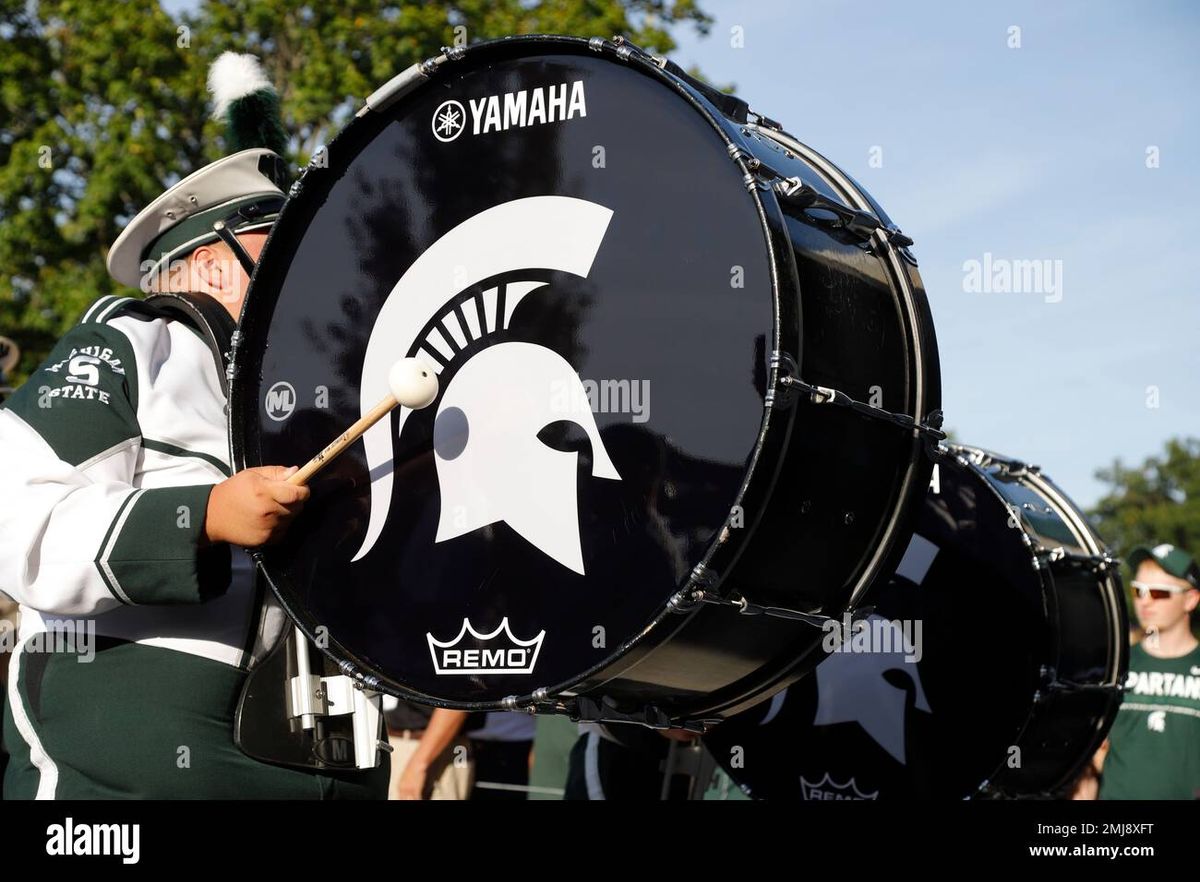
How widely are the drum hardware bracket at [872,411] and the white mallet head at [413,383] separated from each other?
59 cm

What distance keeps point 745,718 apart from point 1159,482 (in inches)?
2143

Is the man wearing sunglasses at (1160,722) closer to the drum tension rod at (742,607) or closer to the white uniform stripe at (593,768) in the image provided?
the white uniform stripe at (593,768)

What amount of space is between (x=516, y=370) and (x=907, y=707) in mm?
1980

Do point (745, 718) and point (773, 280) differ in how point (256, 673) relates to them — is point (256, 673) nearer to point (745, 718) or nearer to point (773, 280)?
point (773, 280)

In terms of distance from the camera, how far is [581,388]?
2361 millimetres

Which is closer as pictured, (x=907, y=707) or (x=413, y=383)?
(x=413, y=383)

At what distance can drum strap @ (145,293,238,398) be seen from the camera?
110 inches

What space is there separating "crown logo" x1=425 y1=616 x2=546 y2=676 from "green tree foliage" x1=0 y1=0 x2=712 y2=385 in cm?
1260

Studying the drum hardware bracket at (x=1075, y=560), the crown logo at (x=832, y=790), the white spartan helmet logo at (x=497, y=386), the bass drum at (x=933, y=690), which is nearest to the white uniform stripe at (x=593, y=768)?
the bass drum at (x=933, y=690)

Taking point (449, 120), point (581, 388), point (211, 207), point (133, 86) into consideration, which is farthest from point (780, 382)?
point (133, 86)

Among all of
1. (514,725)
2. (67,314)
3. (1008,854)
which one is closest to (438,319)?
(1008,854)

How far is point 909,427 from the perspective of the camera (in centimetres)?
262

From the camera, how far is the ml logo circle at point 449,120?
261 centimetres

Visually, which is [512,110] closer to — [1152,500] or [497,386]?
[497,386]
